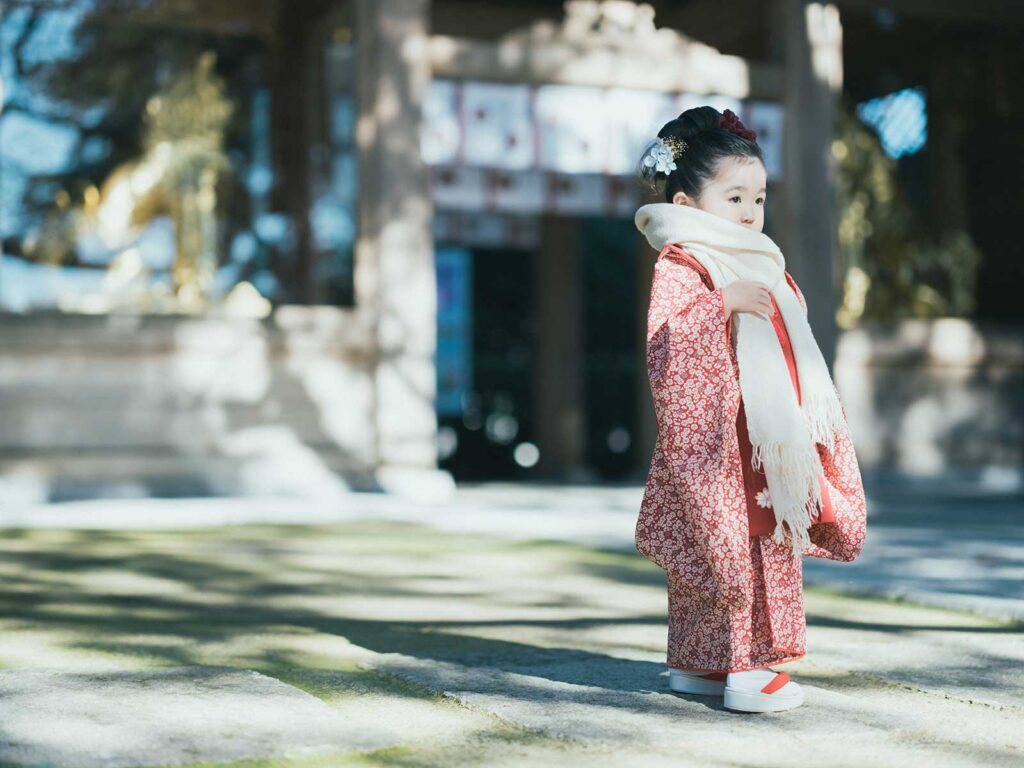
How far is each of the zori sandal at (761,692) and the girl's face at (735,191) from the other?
98cm

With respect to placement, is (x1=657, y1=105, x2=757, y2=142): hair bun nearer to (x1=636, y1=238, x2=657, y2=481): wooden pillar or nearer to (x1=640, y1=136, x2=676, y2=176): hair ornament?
(x1=640, y1=136, x2=676, y2=176): hair ornament

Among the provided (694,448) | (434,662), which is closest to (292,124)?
(434,662)

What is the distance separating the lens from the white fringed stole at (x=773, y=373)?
2.91 metres

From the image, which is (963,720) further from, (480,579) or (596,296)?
(596,296)

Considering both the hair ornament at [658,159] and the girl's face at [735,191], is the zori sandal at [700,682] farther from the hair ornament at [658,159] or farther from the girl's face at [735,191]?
the hair ornament at [658,159]

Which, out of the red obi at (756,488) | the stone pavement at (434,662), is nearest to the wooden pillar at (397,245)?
the stone pavement at (434,662)

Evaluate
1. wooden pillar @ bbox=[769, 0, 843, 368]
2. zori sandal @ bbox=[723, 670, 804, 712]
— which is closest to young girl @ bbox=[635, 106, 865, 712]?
zori sandal @ bbox=[723, 670, 804, 712]

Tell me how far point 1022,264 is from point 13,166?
8767 mm

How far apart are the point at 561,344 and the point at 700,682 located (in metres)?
11.0

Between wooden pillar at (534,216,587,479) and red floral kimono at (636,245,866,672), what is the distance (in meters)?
10.9

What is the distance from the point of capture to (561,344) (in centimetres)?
1401

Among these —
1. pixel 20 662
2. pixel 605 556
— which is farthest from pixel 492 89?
pixel 20 662

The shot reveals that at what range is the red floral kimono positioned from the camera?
2.93 meters

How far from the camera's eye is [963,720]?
9.16ft
